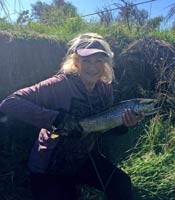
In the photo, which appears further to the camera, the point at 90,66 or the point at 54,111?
the point at 90,66

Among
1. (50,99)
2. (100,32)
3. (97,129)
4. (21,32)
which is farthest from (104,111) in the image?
(100,32)

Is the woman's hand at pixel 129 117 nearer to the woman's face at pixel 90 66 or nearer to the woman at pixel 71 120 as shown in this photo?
the woman at pixel 71 120

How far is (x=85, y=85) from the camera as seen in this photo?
381 cm

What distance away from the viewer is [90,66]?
374 cm

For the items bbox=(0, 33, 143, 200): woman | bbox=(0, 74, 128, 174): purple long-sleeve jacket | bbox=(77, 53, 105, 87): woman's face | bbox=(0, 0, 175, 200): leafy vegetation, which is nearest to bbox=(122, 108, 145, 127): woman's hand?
bbox=(0, 33, 143, 200): woman

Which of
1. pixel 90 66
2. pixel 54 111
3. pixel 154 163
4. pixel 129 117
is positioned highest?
pixel 90 66

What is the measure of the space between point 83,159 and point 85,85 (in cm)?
56

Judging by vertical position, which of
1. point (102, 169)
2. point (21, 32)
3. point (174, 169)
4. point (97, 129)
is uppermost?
point (21, 32)

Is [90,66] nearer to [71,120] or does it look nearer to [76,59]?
[76,59]

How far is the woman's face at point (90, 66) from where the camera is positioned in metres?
3.71

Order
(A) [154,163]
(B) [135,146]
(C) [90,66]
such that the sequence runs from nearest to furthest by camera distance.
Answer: (C) [90,66] → (A) [154,163] → (B) [135,146]

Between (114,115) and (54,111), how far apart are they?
435mm

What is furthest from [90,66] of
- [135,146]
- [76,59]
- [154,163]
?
[135,146]

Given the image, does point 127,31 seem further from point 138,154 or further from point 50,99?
point 50,99
